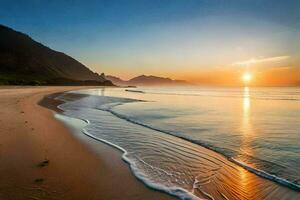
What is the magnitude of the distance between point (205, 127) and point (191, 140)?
3.56 meters

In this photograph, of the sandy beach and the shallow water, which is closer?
the sandy beach

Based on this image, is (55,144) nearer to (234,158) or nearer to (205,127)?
(234,158)

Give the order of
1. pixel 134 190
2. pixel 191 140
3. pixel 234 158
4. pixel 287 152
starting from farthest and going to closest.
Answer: pixel 191 140
pixel 287 152
pixel 234 158
pixel 134 190

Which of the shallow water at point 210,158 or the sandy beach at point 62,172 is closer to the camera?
the sandy beach at point 62,172

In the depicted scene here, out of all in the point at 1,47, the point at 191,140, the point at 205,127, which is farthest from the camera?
the point at 1,47

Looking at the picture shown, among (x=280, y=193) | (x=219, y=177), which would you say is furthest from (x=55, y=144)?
(x=280, y=193)

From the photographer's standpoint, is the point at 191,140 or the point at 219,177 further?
the point at 191,140

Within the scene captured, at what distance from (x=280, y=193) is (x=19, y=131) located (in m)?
10.1

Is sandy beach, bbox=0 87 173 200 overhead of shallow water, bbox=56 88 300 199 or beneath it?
overhead

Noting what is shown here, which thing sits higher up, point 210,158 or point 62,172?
point 62,172

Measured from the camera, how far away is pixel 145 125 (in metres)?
14.0

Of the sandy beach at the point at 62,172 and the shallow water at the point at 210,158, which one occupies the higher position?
the sandy beach at the point at 62,172

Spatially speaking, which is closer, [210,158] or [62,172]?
[62,172]

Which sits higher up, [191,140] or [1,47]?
[1,47]
